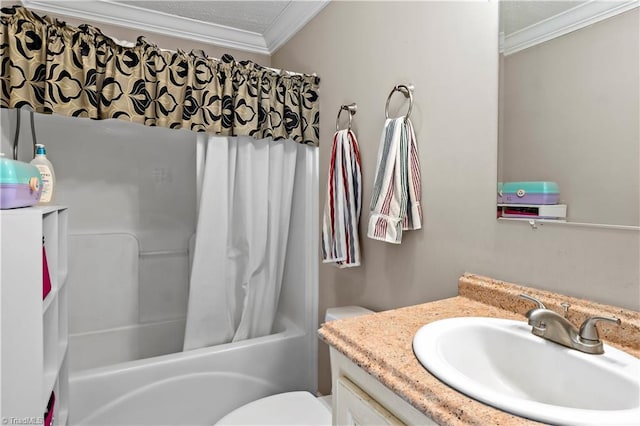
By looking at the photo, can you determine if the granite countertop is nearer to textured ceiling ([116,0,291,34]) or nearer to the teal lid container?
the teal lid container

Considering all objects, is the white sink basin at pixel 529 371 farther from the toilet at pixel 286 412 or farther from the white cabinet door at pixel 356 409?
the toilet at pixel 286 412

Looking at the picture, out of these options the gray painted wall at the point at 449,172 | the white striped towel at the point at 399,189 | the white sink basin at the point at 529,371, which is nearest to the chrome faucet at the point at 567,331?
the white sink basin at the point at 529,371

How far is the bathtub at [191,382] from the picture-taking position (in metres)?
1.56

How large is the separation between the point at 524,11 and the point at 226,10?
173 cm

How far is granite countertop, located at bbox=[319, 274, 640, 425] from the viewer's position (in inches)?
22.6

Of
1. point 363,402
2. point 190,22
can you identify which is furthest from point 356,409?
point 190,22

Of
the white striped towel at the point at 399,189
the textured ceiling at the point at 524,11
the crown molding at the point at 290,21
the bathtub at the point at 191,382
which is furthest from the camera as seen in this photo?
the crown molding at the point at 290,21

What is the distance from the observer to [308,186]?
2.08 metres

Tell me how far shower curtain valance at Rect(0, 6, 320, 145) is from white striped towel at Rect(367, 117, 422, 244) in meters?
0.77

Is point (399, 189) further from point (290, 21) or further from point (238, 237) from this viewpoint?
point (290, 21)

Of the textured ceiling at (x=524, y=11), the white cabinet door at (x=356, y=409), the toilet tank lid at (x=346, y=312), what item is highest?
the textured ceiling at (x=524, y=11)

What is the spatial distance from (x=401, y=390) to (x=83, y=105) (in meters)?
1.67

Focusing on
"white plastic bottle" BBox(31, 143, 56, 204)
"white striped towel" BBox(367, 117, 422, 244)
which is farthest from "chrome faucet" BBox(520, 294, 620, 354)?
"white plastic bottle" BBox(31, 143, 56, 204)

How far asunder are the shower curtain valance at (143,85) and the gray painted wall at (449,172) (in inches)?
14.2
